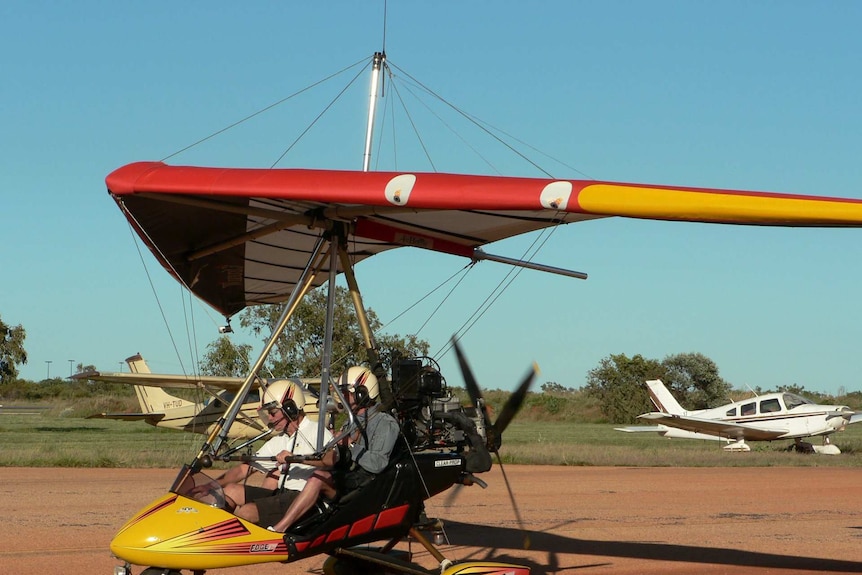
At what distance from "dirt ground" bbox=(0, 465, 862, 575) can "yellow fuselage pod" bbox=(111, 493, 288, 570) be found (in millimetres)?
2074

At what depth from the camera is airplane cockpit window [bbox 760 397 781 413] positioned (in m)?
31.2

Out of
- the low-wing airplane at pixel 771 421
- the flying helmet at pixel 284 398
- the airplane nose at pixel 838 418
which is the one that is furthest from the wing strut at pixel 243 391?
the airplane nose at pixel 838 418

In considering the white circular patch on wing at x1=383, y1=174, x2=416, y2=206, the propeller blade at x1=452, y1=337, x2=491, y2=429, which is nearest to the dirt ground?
the propeller blade at x1=452, y1=337, x2=491, y2=429

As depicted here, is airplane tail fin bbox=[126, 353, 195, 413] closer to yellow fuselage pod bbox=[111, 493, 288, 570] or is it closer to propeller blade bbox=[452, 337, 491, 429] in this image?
propeller blade bbox=[452, 337, 491, 429]

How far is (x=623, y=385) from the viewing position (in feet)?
193

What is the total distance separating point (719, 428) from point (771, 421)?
5.25 feet

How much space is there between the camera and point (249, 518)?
6934 millimetres

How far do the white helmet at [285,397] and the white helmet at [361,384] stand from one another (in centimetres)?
35

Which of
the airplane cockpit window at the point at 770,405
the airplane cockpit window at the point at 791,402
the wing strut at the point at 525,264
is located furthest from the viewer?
the airplane cockpit window at the point at 770,405

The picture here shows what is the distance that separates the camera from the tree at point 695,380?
63.3 meters

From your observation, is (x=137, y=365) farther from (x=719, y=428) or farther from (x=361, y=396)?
(x=361, y=396)

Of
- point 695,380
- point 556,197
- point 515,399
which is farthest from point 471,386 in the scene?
point 695,380

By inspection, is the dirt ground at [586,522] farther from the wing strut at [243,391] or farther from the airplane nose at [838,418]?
the airplane nose at [838,418]

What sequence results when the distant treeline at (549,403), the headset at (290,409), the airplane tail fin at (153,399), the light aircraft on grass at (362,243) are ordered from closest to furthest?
the light aircraft on grass at (362,243) < the headset at (290,409) < the airplane tail fin at (153,399) < the distant treeline at (549,403)
